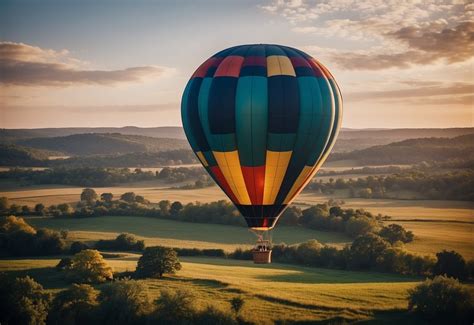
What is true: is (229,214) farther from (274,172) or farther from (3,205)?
(274,172)

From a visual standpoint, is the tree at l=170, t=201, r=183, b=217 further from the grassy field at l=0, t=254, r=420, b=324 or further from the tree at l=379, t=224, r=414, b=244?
the tree at l=379, t=224, r=414, b=244

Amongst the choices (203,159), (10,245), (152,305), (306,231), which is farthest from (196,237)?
(203,159)

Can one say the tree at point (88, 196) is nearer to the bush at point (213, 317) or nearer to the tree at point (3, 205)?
the tree at point (3, 205)

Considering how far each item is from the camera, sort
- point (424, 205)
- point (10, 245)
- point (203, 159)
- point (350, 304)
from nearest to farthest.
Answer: point (203, 159) < point (350, 304) < point (10, 245) < point (424, 205)

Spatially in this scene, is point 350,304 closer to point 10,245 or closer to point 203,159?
point 203,159

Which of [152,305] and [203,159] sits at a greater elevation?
[203,159]

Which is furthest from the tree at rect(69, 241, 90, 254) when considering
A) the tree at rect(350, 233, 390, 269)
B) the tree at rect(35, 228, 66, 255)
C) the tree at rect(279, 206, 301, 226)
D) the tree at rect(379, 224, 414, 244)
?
the tree at rect(379, 224, 414, 244)
